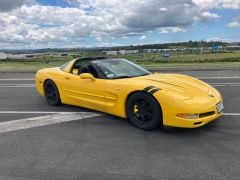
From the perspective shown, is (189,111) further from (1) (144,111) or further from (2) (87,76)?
(2) (87,76)

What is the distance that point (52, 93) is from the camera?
7.34 metres

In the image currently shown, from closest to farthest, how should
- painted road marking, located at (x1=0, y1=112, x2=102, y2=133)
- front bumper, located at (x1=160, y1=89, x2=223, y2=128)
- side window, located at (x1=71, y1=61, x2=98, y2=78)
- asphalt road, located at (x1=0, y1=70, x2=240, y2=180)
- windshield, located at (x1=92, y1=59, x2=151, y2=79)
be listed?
asphalt road, located at (x1=0, y1=70, x2=240, y2=180) → front bumper, located at (x1=160, y1=89, x2=223, y2=128) → painted road marking, located at (x1=0, y1=112, x2=102, y2=133) → windshield, located at (x1=92, y1=59, x2=151, y2=79) → side window, located at (x1=71, y1=61, x2=98, y2=78)

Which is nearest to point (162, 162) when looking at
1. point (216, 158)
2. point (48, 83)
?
point (216, 158)

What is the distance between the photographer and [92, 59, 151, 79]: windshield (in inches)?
236

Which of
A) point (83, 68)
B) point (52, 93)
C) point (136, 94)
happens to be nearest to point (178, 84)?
point (136, 94)

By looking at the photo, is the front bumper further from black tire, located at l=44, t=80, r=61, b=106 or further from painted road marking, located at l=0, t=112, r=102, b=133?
black tire, located at l=44, t=80, r=61, b=106

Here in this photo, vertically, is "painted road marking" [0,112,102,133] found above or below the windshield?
below

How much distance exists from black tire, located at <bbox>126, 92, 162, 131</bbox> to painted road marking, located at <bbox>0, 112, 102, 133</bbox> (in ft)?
3.74

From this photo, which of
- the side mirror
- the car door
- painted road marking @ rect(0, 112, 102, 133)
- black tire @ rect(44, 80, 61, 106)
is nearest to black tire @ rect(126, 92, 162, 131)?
the car door

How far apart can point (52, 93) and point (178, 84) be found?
3334 millimetres

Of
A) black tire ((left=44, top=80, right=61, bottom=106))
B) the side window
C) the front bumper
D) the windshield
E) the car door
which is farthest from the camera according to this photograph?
black tire ((left=44, top=80, right=61, bottom=106))

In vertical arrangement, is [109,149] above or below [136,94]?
below

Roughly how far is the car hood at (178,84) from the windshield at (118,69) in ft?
1.65

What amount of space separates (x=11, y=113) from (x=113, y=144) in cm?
313
